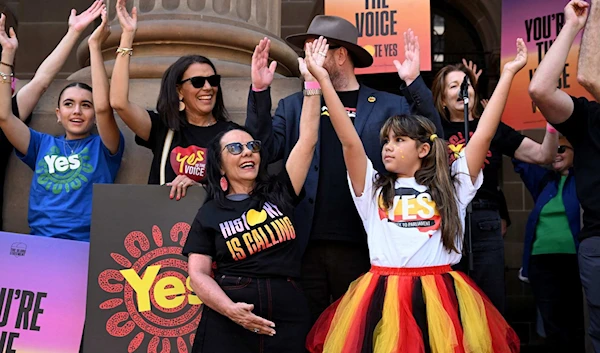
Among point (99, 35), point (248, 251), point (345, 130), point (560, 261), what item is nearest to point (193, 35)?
point (99, 35)

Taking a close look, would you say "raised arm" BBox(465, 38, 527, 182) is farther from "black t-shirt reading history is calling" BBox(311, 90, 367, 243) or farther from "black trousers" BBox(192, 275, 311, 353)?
"black trousers" BBox(192, 275, 311, 353)

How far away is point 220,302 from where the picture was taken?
11.3 ft

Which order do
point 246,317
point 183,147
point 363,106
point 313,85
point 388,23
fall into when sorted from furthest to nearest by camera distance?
point 388,23 < point 363,106 < point 183,147 < point 313,85 < point 246,317

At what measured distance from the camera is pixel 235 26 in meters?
5.20

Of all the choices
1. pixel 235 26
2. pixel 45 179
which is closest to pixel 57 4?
pixel 235 26

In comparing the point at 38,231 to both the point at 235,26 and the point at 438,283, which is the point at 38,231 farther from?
the point at 438,283

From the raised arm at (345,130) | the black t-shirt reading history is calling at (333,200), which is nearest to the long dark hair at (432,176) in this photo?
the raised arm at (345,130)

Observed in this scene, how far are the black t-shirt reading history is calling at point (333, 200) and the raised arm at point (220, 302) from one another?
74 cm

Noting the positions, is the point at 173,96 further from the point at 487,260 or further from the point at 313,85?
the point at 487,260

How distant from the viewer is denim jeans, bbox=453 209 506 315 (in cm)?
455

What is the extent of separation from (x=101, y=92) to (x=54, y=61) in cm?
56

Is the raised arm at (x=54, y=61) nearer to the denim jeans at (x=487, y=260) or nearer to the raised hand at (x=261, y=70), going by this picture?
the raised hand at (x=261, y=70)

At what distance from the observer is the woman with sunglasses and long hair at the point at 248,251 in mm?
3486

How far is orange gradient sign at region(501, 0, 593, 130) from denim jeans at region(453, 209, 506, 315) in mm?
2016
